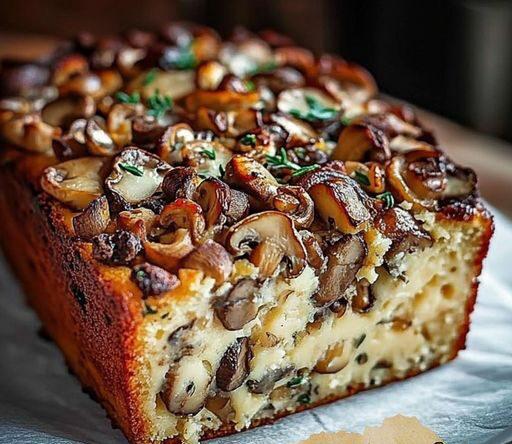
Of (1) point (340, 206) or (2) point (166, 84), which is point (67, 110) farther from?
(1) point (340, 206)

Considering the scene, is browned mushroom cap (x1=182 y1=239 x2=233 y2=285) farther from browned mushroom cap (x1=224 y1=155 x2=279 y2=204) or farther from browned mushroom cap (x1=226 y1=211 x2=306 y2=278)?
browned mushroom cap (x1=224 y1=155 x2=279 y2=204)

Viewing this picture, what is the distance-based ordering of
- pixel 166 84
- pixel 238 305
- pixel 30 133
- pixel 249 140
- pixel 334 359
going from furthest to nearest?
pixel 166 84 → pixel 30 133 → pixel 249 140 → pixel 334 359 → pixel 238 305

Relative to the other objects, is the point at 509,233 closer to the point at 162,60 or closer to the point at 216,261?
the point at 162,60

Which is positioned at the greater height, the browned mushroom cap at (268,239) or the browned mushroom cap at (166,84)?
the browned mushroom cap at (268,239)

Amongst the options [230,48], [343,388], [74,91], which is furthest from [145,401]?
[230,48]

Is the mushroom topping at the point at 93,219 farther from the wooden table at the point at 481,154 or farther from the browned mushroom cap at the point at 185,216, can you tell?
the wooden table at the point at 481,154

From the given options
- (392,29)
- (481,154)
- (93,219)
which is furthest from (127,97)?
(392,29)

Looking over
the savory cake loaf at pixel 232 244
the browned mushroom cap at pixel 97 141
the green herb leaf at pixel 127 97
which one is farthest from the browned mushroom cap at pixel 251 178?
the green herb leaf at pixel 127 97
